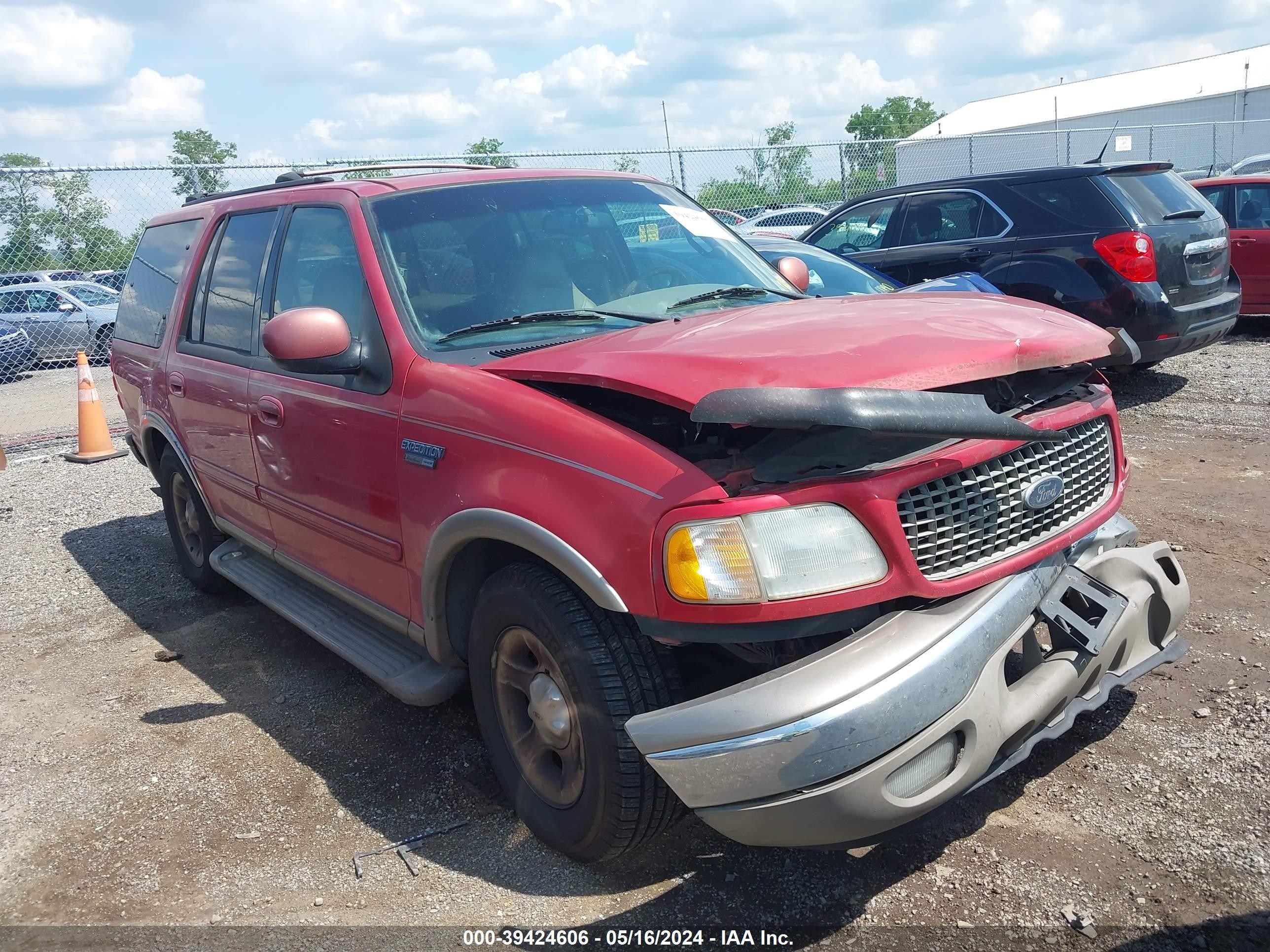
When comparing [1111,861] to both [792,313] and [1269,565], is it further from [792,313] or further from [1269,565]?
[1269,565]

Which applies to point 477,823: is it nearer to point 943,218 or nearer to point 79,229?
point 943,218

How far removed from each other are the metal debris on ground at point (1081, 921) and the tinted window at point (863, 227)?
716 centimetres

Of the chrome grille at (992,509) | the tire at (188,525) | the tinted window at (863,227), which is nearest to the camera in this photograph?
the chrome grille at (992,509)

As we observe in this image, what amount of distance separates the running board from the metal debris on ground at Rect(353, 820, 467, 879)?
0.38m

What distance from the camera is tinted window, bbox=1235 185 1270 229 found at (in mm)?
9844

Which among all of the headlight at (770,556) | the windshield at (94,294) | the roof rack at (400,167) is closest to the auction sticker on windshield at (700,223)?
the roof rack at (400,167)

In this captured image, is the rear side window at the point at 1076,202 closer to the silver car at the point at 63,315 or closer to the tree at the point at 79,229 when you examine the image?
the tree at the point at 79,229

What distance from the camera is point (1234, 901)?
2.46 meters

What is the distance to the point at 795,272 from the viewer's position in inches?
165

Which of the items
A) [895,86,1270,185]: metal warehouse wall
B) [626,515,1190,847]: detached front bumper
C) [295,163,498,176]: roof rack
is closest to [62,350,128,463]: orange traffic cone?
[295,163,498,176]: roof rack

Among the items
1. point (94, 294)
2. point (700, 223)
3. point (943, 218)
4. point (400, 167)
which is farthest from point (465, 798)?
point (94, 294)

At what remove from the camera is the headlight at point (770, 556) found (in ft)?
7.38

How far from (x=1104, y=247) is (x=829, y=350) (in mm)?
5646

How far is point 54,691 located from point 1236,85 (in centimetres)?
5344
